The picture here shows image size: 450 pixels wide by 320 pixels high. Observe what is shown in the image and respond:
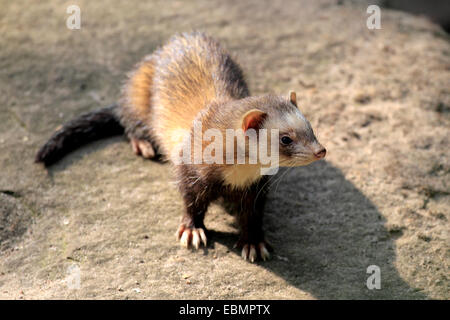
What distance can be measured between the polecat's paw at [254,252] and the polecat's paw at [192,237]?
331 mm

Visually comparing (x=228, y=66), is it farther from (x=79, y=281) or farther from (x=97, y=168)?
(x=79, y=281)

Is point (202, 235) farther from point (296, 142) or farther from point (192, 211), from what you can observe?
point (296, 142)

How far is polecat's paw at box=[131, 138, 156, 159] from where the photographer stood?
503cm

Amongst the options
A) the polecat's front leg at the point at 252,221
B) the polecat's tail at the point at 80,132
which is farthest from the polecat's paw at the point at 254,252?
the polecat's tail at the point at 80,132

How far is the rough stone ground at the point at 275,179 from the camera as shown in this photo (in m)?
3.82

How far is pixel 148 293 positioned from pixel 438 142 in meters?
3.17

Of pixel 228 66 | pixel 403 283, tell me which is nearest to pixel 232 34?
pixel 228 66

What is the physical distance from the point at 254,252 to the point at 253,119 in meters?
1.06

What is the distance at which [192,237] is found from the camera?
4.08 m

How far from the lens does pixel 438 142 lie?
515cm

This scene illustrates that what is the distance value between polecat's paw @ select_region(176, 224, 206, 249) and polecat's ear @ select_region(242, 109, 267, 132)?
3.32ft

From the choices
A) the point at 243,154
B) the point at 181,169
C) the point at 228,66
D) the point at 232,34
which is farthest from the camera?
the point at 232,34
